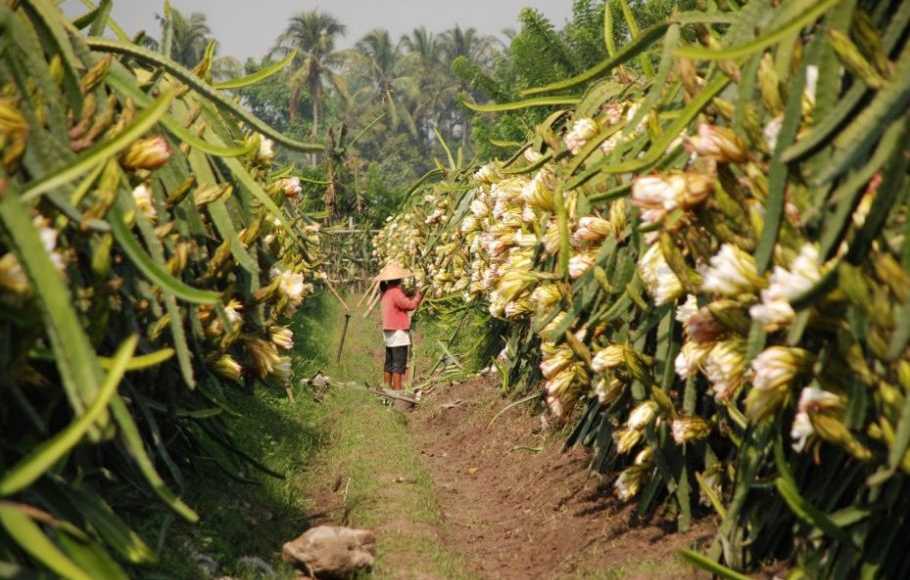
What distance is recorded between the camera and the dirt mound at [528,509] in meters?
3.14

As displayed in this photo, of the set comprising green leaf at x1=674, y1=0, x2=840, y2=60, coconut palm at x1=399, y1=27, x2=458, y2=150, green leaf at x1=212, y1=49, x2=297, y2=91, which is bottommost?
green leaf at x1=674, y1=0, x2=840, y2=60

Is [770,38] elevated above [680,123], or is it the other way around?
[770,38]

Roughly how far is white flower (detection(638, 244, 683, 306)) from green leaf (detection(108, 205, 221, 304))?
1.09 metres

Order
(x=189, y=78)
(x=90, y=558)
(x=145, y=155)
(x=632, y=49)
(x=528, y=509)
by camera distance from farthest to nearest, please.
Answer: (x=528, y=509)
(x=189, y=78)
(x=632, y=49)
(x=145, y=155)
(x=90, y=558)

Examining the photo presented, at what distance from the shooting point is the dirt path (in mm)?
3383

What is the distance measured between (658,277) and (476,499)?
300 cm

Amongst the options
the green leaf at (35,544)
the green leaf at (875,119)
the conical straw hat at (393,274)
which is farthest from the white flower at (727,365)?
the conical straw hat at (393,274)

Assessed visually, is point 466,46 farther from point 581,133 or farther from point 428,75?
point 581,133

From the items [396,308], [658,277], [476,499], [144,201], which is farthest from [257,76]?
[396,308]

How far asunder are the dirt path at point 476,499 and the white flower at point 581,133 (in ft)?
4.59

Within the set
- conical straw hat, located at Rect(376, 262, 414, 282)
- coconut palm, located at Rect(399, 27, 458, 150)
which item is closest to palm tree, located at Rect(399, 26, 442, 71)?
coconut palm, located at Rect(399, 27, 458, 150)

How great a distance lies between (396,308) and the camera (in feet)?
28.8

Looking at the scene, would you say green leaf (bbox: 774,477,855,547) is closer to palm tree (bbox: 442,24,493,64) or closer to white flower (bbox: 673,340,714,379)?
white flower (bbox: 673,340,714,379)

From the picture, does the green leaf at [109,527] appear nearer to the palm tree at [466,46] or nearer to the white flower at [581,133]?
the white flower at [581,133]
